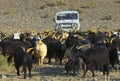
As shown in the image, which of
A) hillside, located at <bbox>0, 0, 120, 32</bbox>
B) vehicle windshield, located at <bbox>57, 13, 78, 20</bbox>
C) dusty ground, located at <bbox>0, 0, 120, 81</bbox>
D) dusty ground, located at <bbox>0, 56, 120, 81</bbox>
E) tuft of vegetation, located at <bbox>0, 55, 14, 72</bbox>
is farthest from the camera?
hillside, located at <bbox>0, 0, 120, 32</bbox>

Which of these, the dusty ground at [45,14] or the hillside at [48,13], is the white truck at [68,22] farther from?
the hillside at [48,13]

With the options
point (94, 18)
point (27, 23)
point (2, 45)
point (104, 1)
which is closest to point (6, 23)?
point (27, 23)

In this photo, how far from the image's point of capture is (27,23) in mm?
48938

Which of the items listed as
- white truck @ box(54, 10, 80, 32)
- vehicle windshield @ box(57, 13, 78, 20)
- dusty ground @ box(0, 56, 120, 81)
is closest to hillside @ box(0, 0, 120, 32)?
vehicle windshield @ box(57, 13, 78, 20)

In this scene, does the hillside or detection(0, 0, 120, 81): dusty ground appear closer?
detection(0, 0, 120, 81): dusty ground

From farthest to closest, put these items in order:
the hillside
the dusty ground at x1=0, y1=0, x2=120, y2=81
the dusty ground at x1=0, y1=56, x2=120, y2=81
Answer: the hillside → the dusty ground at x1=0, y1=0, x2=120, y2=81 → the dusty ground at x1=0, y1=56, x2=120, y2=81

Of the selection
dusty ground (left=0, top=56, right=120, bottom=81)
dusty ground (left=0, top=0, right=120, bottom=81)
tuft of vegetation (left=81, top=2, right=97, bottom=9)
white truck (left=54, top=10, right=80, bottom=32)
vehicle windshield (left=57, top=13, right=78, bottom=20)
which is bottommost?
dusty ground (left=0, top=0, right=120, bottom=81)

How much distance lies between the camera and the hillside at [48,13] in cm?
4712

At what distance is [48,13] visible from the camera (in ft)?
173

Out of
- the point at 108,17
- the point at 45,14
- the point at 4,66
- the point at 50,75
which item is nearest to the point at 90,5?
the point at 45,14

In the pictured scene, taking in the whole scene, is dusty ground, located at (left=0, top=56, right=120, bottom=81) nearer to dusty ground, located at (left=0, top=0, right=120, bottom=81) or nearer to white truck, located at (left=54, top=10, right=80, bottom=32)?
white truck, located at (left=54, top=10, right=80, bottom=32)

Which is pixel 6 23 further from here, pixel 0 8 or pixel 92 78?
pixel 92 78

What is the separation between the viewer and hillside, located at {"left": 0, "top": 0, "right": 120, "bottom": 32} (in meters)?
47.1

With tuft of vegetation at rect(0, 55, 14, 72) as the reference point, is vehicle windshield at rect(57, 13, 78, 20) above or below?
below
